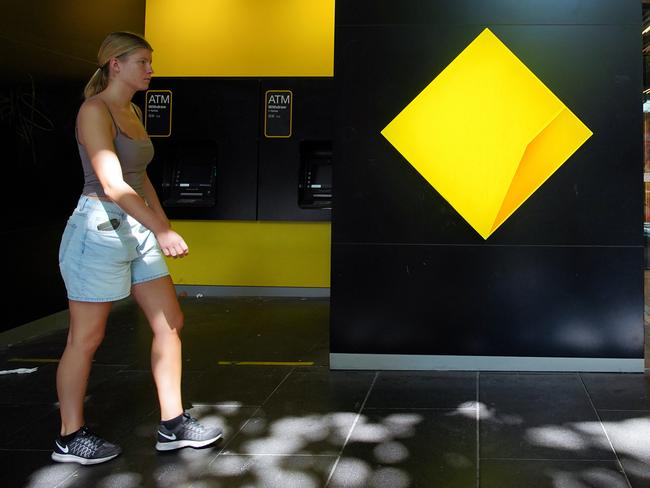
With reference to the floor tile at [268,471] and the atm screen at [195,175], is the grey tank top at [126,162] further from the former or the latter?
the atm screen at [195,175]

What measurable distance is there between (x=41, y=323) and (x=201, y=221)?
2.20 metres

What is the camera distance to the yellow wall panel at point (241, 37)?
721cm

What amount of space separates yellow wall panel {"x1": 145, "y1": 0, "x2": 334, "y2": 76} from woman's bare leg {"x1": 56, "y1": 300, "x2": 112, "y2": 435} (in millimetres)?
4763

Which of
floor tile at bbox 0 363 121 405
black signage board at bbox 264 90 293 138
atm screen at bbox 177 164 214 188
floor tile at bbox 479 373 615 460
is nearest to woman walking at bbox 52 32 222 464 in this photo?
floor tile at bbox 0 363 121 405

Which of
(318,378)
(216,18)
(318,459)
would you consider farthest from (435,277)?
(216,18)

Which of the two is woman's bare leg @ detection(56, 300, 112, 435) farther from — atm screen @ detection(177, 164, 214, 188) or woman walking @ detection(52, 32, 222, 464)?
atm screen @ detection(177, 164, 214, 188)

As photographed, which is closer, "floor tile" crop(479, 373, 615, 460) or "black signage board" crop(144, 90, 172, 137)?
"floor tile" crop(479, 373, 615, 460)

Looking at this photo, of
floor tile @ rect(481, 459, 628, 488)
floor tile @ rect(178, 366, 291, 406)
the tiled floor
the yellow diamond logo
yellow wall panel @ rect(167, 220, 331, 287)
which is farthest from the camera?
yellow wall panel @ rect(167, 220, 331, 287)

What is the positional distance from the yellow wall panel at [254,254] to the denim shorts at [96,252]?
4.44 meters

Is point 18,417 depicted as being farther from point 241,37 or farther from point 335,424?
point 241,37

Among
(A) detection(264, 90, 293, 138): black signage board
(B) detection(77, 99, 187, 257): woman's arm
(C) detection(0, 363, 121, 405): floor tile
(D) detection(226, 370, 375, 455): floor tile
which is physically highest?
(A) detection(264, 90, 293, 138): black signage board

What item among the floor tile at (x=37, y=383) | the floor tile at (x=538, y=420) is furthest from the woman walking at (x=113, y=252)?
the floor tile at (x=538, y=420)

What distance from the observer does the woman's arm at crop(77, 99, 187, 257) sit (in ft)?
8.82

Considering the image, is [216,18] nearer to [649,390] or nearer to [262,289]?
[262,289]
